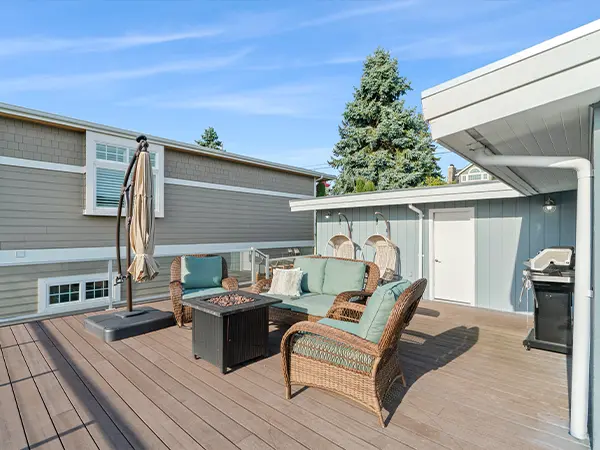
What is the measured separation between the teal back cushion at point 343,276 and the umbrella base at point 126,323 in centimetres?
235

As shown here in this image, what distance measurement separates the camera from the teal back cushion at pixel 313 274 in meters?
4.68

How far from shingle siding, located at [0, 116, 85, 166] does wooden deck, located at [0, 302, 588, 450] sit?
132 inches

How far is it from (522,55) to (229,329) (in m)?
3.11

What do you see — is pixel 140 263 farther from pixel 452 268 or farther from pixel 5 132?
pixel 452 268

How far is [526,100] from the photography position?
74.9 inches

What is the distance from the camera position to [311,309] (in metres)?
3.98

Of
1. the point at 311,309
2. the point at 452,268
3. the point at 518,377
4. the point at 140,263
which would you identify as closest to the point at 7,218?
the point at 140,263

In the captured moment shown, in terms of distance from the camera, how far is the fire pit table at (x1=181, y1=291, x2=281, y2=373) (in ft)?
10.5

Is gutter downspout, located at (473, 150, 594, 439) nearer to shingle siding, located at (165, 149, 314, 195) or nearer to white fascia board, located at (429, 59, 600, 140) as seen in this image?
white fascia board, located at (429, 59, 600, 140)

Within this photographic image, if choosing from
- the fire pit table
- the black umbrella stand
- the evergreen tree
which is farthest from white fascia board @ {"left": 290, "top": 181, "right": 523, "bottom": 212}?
the evergreen tree

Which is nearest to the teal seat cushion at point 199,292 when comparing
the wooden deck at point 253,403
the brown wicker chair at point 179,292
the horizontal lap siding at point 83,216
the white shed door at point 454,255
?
the brown wicker chair at point 179,292

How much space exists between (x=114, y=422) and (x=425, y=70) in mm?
14565

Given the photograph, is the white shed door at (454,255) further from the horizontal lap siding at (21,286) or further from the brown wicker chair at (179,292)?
the horizontal lap siding at (21,286)

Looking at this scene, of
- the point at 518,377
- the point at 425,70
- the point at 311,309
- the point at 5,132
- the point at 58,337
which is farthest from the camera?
the point at 425,70
